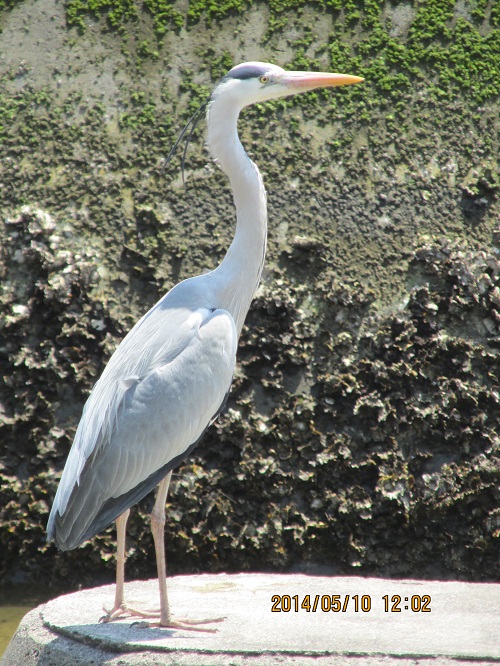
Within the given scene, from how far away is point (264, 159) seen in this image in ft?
17.2

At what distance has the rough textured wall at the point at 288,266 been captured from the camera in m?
4.82

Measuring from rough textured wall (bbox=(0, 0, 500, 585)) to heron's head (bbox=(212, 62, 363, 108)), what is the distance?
1685 millimetres

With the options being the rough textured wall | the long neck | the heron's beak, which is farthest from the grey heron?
the rough textured wall

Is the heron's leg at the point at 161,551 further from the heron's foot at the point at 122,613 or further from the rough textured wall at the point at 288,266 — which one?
the rough textured wall at the point at 288,266

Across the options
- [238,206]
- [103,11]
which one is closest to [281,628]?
[238,206]

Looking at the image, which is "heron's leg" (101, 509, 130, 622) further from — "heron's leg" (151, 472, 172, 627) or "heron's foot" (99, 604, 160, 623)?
"heron's leg" (151, 472, 172, 627)

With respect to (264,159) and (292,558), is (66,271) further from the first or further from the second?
(292,558)

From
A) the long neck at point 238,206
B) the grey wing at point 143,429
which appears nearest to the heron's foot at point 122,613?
the grey wing at point 143,429

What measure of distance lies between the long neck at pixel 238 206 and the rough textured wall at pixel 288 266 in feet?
5.18

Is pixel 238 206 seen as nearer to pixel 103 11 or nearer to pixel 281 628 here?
pixel 281 628

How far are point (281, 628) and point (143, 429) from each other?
0.87 m

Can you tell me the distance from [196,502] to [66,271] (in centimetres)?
161
